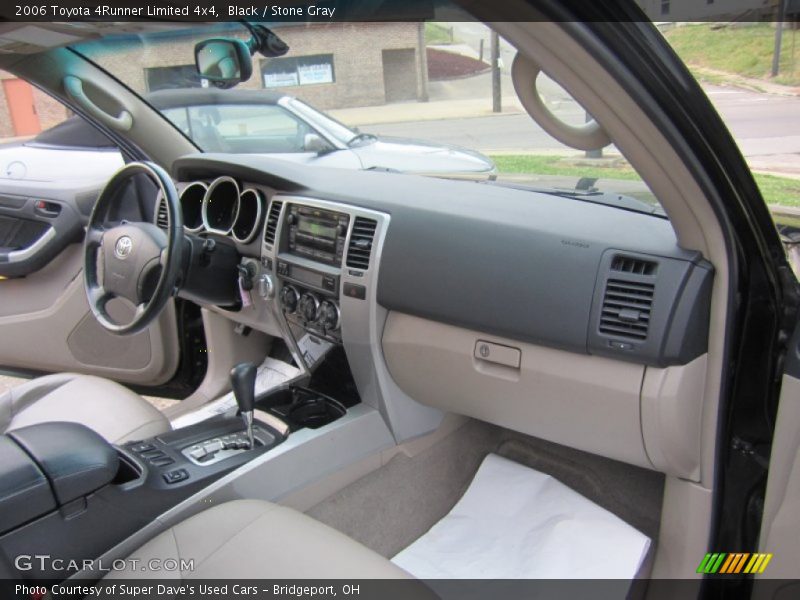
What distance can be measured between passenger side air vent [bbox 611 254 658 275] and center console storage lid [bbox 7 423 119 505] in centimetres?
124

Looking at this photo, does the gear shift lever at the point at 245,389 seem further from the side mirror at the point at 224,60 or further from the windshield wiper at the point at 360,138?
the windshield wiper at the point at 360,138

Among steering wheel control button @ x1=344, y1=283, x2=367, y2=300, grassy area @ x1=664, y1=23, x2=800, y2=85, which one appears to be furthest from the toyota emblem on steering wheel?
grassy area @ x1=664, y1=23, x2=800, y2=85

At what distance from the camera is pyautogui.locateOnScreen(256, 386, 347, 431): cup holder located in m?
2.17

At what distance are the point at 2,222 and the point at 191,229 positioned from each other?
1.17 m

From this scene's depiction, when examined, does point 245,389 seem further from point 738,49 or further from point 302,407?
point 738,49

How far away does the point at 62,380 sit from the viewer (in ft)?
7.54

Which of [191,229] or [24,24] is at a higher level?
[24,24]

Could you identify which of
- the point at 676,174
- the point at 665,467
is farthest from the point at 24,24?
the point at 665,467

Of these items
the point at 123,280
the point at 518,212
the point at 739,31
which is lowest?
the point at 123,280

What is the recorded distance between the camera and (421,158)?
98.9 inches

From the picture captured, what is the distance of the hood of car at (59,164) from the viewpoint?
3127 mm

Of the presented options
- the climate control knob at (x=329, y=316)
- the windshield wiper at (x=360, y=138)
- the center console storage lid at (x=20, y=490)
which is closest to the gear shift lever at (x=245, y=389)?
the climate control knob at (x=329, y=316)

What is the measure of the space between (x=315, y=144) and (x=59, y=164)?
47.8 inches

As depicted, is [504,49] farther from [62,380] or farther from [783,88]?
[62,380]
